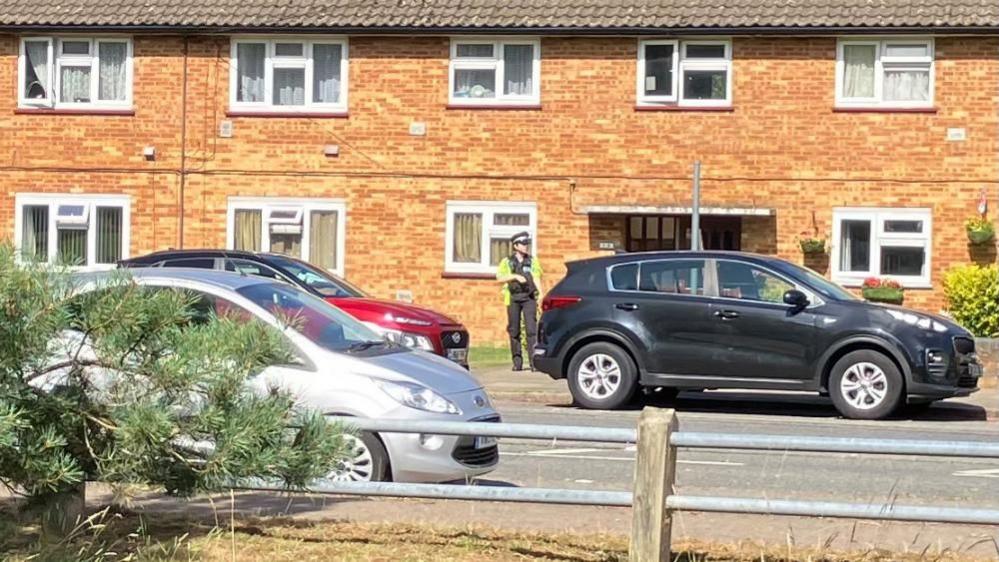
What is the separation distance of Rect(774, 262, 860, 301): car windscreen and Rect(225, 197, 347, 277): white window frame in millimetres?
12226

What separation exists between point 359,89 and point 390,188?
1759 mm

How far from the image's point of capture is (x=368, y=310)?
1848 centimetres

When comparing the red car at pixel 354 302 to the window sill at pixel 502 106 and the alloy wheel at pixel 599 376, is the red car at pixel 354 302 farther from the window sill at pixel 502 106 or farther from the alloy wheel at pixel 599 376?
the window sill at pixel 502 106

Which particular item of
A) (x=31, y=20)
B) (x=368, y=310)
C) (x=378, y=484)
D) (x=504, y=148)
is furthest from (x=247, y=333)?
(x=31, y=20)

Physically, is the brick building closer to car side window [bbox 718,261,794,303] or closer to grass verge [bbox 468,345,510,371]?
grass verge [bbox 468,345,510,371]

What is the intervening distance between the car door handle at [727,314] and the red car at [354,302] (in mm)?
2920

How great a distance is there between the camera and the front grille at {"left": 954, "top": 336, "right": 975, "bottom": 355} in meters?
17.7

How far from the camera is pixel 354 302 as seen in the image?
1858cm

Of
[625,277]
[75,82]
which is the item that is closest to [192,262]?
[625,277]

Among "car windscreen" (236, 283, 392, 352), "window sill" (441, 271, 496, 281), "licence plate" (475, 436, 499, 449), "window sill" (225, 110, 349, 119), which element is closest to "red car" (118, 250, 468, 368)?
"car windscreen" (236, 283, 392, 352)

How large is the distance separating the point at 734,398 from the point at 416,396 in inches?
394

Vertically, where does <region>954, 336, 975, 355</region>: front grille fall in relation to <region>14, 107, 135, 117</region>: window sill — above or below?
below

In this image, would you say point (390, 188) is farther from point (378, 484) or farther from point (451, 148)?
point (378, 484)

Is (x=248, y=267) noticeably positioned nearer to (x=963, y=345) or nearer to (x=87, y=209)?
(x=963, y=345)
